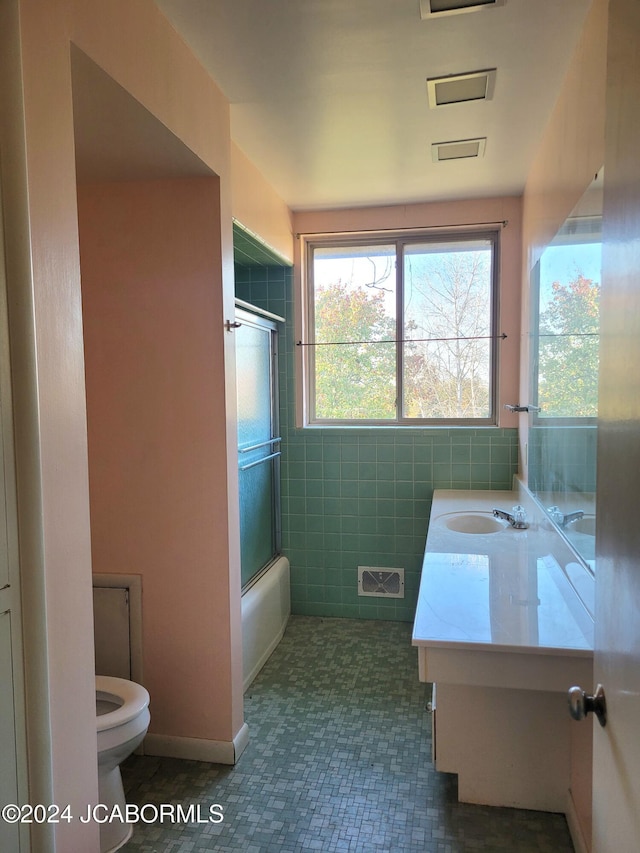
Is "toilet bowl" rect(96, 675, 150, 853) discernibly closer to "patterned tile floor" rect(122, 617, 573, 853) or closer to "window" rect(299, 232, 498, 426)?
"patterned tile floor" rect(122, 617, 573, 853)

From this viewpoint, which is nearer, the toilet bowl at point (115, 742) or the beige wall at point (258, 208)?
the toilet bowl at point (115, 742)

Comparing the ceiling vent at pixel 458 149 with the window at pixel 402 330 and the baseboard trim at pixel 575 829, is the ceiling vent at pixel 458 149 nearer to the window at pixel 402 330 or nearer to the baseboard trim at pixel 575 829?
the window at pixel 402 330

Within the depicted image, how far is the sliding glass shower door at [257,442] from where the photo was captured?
297 cm

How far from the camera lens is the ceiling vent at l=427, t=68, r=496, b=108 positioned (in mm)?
1966

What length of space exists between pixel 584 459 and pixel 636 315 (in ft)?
2.96

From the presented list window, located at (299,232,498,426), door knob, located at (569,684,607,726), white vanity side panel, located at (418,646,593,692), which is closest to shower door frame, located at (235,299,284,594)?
window, located at (299,232,498,426)

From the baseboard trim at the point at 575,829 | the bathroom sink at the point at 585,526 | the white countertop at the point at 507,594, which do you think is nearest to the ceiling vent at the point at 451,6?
the bathroom sink at the point at 585,526

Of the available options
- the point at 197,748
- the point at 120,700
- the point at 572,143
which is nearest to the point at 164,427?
the point at 120,700

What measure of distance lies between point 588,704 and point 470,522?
1950mm

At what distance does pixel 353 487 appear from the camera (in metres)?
3.58

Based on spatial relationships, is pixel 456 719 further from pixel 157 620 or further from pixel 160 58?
pixel 160 58

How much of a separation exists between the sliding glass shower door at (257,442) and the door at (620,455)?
80.2 inches

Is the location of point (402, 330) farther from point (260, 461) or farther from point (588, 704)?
point (588, 704)

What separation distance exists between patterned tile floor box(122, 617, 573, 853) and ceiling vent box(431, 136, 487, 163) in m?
2.50
